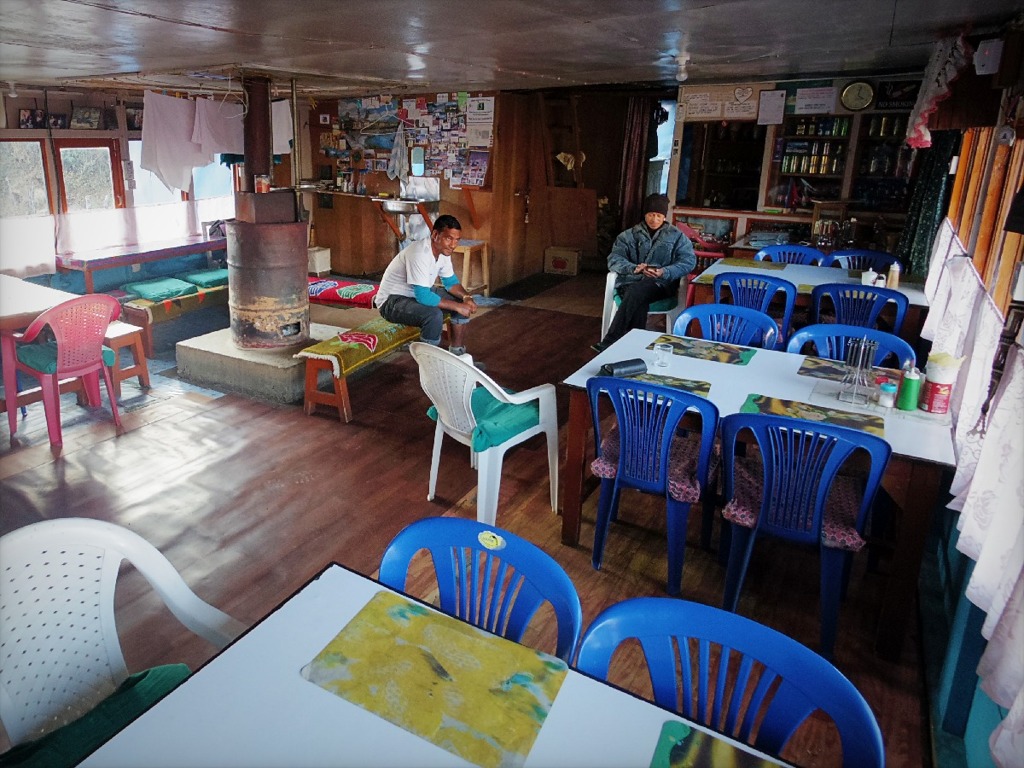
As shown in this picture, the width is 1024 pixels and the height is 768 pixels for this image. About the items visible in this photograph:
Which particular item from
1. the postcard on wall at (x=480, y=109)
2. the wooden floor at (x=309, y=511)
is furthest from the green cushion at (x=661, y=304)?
the postcard on wall at (x=480, y=109)

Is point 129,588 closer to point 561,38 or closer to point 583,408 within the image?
point 583,408

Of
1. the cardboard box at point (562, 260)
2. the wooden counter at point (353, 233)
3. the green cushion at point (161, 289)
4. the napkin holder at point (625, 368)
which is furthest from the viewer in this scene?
the cardboard box at point (562, 260)

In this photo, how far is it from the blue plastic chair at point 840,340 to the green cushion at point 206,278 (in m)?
5.58

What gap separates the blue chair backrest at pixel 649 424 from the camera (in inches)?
107

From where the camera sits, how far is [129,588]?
3.00 m

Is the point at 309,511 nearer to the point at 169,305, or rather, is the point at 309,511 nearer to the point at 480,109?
the point at 169,305

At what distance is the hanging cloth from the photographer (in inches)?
335

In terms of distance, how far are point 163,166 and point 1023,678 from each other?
7.03 metres

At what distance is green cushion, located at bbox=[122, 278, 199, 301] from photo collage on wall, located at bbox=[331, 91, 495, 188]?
307 centimetres

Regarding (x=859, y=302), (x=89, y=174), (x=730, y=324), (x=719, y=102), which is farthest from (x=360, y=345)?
(x=719, y=102)

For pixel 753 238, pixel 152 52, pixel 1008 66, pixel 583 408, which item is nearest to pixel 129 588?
pixel 583 408

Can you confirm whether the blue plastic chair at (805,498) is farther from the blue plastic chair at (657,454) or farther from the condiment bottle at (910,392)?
the condiment bottle at (910,392)

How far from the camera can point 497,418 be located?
339 cm

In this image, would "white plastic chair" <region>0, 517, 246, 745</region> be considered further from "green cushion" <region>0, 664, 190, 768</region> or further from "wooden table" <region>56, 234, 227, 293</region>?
"wooden table" <region>56, 234, 227, 293</region>
